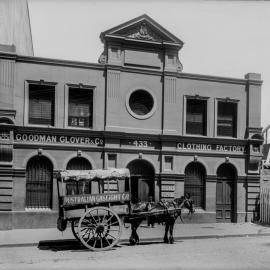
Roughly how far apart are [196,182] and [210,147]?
5.93 feet

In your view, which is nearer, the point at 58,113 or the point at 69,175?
the point at 69,175

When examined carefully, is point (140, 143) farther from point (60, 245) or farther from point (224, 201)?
point (60, 245)

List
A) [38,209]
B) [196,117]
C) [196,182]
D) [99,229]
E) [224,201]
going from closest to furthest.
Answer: [99,229]
[38,209]
[196,182]
[196,117]
[224,201]

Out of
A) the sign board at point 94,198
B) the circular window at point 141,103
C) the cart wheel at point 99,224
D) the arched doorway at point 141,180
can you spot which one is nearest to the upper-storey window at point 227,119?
the circular window at point 141,103

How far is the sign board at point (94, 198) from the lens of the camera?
43.4ft

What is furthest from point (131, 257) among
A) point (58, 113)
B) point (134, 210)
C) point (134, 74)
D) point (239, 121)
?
point (239, 121)

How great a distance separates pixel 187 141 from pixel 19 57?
844cm

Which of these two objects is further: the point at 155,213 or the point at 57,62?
the point at 57,62

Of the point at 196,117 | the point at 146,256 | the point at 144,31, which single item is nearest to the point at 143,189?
the point at 196,117

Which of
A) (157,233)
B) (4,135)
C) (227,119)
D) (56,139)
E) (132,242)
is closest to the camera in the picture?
(132,242)

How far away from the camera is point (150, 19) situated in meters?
20.4

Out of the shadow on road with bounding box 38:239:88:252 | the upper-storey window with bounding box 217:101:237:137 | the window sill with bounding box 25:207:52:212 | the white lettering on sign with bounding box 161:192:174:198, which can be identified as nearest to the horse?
the shadow on road with bounding box 38:239:88:252

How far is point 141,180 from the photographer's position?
20.4m

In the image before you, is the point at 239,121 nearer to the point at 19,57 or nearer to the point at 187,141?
the point at 187,141
